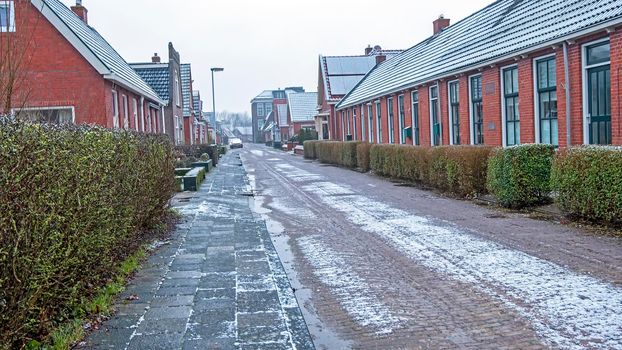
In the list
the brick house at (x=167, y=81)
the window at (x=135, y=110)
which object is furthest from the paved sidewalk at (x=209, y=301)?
the brick house at (x=167, y=81)

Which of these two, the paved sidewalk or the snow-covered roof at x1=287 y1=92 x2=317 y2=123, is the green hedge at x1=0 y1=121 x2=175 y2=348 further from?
the snow-covered roof at x1=287 y1=92 x2=317 y2=123

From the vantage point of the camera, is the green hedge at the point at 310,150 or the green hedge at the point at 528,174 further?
the green hedge at the point at 310,150

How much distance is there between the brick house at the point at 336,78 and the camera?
165ft

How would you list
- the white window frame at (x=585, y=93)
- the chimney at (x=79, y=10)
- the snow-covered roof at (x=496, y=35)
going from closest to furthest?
1. the white window frame at (x=585, y=93)
2. the snow-covered roof at (x=496, y=35)
3. the chimney at (x=79, y=10)

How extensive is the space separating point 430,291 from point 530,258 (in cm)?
201

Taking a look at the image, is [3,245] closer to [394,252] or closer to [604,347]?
[604,347]

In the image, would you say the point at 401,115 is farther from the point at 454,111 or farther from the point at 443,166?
the point at 443,166

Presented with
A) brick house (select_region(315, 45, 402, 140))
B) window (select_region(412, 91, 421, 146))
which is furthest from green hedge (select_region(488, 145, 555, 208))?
brick house (select_region(315, 45, 402, 140))

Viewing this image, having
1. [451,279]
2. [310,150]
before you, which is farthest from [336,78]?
[451,279]

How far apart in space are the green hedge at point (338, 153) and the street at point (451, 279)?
55.4ft

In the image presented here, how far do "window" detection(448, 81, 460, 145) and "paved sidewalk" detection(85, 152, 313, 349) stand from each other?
556 inches

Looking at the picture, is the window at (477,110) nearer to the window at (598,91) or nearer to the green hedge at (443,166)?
the green hedge at (443,166)

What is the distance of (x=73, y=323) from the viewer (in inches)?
211

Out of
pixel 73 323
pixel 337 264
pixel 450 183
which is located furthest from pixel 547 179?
pixel 73 323
